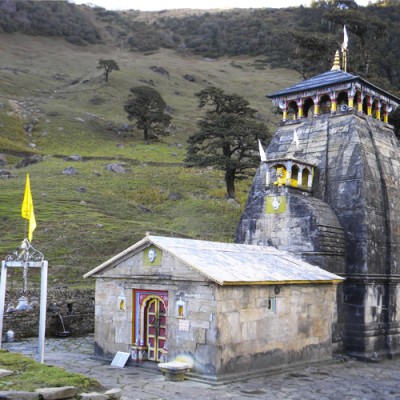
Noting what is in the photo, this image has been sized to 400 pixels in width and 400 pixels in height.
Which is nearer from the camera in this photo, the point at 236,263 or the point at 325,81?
the point at 236,263

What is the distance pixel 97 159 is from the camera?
163ft

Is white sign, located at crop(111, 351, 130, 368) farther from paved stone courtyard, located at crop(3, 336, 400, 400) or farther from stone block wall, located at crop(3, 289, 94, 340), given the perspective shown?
stone block wall, located at crop(3, 289, 94, 340)

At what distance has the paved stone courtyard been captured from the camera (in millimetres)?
12039

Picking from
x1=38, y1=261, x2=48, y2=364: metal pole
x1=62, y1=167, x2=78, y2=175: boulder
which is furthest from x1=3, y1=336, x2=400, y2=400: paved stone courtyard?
x1=62, y1=167, x2=78, y2=175: boulder

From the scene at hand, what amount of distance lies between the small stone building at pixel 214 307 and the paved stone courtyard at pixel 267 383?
0.52 metres

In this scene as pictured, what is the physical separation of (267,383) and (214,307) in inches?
85.6

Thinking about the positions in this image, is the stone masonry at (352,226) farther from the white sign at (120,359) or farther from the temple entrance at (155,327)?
the white sign at (120,359)

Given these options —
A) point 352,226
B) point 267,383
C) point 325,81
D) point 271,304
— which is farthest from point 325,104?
point 267,383

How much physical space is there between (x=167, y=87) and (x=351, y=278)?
73439mm

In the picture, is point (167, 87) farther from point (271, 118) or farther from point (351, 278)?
point (351, 278)

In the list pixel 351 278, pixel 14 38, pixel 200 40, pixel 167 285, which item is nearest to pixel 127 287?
pixel 167 285

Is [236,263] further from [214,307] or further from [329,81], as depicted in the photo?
[329,81]

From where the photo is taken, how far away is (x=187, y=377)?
13344 mm

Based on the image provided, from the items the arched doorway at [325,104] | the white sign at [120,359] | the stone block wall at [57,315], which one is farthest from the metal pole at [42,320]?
the arched doorway at [325,104]
